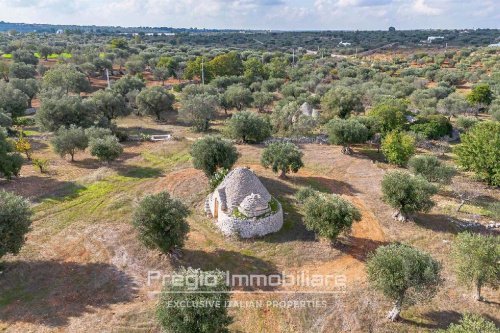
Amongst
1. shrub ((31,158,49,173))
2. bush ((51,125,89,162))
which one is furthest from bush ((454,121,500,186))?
shrub ((31,158,49,173))

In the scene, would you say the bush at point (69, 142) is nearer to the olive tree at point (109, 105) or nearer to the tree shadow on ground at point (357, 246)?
the olive tree at point (109, 105)

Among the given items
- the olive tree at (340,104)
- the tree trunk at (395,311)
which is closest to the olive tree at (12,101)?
the olive tree at (340,104)

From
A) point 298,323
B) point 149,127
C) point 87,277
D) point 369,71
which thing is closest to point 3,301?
point 87,277

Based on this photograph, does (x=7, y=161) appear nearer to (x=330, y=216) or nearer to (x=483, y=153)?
(x=330, y=216)

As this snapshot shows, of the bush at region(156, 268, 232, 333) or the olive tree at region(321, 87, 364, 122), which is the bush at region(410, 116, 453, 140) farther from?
the bush at region(156, 268, 232, 333)

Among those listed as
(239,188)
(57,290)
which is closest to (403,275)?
(239,188)
